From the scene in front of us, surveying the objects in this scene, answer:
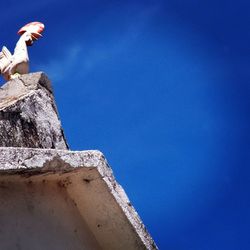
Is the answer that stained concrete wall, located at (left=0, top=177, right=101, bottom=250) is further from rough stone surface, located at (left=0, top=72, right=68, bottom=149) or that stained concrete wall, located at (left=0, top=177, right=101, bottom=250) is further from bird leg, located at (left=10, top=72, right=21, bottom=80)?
bird leg, located at (left=10, top=72, right=21, bottom=80)

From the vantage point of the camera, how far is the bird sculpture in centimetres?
444

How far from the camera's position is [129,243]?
3.36 meters

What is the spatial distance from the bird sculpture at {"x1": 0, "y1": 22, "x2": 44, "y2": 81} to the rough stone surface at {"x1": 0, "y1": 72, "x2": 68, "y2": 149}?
33 centimetres

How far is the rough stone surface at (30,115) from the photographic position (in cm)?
325

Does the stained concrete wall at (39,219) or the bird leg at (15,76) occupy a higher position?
the bird leg at (15,76)

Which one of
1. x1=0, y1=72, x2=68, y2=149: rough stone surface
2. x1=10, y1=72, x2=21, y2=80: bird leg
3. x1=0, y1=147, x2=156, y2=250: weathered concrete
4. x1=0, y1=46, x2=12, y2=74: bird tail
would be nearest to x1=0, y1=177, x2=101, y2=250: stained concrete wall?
x1=0, y1=147, x2=156, y2=250: weathered concrete

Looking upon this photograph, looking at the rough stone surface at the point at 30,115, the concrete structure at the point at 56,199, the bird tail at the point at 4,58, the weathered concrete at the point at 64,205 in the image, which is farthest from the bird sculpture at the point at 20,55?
the weathered concrete at the point at 64,205

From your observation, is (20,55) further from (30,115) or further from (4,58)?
(30,115)

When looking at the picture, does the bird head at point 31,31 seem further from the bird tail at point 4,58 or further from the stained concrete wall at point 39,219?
the stained concrete wall at point 39,219

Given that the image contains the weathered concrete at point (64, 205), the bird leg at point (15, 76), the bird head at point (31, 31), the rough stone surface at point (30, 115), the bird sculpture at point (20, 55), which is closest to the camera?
the weathered concrete at point (64, 205)

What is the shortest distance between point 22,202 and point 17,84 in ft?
4.00

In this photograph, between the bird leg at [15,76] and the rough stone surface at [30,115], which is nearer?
the rough stone surface at [30,115]

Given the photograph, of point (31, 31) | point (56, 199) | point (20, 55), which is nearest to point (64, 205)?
point (56, 199)

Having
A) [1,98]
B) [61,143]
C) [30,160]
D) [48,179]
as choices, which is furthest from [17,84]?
[30,160]
